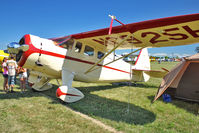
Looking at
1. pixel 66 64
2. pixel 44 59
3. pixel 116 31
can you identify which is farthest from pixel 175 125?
pixel 44 59

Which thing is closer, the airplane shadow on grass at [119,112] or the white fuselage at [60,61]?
the airplane shadow on grass at [119,112]

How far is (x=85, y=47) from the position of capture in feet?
16.5

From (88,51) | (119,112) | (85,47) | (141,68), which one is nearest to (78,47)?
(85,47)

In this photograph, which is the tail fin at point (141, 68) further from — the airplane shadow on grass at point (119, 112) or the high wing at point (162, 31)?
the airplane shadow on grass at point (119, 112)

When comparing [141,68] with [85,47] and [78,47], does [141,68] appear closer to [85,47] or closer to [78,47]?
[85,47]

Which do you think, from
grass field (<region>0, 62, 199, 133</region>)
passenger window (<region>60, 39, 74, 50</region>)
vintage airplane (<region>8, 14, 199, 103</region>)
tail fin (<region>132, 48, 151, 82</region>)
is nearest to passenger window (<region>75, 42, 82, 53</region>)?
vintage airplane (<region>8, 14, 199, 103</region>)

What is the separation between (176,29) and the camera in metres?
3.14

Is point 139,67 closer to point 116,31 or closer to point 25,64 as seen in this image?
point 116,31

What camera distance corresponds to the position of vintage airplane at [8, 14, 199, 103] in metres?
3.19

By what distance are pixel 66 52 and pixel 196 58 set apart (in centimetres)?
415

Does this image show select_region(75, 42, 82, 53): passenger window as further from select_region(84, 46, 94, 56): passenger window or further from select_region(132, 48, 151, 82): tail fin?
select_region(132, 48, 151, 82): tail fin

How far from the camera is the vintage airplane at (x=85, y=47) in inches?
125

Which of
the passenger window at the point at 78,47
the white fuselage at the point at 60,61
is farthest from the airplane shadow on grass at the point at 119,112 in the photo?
the passenger window at the point at 78,47

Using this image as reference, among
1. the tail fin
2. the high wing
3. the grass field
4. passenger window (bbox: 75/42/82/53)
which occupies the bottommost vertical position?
the grass field
